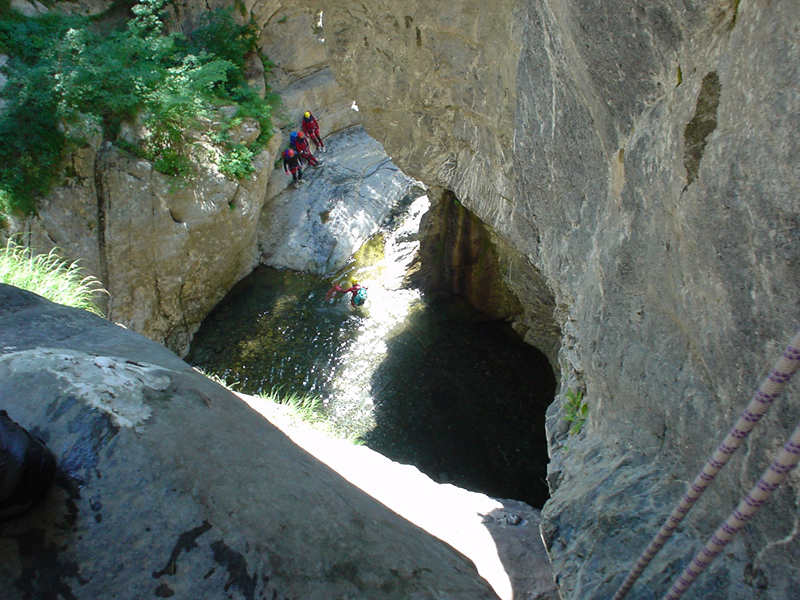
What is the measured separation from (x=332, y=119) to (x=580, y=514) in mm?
13748

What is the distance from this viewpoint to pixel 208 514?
1.74 m

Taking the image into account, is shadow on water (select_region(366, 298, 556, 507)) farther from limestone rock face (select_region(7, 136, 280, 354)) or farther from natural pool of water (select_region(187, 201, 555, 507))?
limestone rock face (select_region(7, 136, 280, 354))

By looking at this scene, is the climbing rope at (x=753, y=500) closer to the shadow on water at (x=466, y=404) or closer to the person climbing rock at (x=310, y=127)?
the shadow on water at (x=466, y=404)

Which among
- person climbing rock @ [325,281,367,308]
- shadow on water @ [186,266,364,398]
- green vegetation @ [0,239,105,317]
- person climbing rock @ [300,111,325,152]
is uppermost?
person climbing rock @ [300,111,325,152]

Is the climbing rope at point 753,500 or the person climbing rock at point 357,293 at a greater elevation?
the climbing rope at point 753,500

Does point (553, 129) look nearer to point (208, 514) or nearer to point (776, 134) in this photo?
point (776, 134)

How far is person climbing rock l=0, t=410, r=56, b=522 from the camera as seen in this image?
1.48 m

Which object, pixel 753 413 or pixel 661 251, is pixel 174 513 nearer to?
pixel 753 413

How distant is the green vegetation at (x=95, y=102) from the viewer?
734cm

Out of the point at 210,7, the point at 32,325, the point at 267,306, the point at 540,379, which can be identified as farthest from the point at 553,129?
the point at 210,7

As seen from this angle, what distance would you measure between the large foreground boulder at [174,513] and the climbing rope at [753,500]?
1.03 metres

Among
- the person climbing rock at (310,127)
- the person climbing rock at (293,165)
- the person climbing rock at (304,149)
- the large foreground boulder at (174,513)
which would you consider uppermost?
the person climbing rock at (310,127)

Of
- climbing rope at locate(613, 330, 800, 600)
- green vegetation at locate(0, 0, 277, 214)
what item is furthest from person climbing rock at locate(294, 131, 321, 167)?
climbing rope at locate(613, 330, 800, 600)

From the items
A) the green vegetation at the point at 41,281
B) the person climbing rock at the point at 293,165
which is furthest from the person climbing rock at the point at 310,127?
the green vegetation at the point at 41,281
